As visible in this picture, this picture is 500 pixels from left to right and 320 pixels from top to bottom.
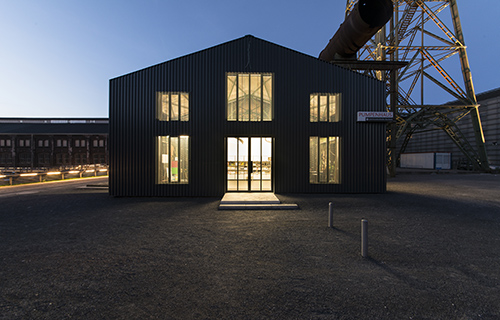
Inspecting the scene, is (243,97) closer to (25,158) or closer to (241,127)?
(241,127)

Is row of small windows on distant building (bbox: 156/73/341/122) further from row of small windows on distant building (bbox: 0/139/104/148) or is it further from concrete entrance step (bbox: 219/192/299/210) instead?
row of small windows on distant building (bbox: 0/139/104/148)

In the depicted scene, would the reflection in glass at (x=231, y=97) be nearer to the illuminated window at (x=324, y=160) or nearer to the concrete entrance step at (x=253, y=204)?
the illuminated window at (x=324, y=160)

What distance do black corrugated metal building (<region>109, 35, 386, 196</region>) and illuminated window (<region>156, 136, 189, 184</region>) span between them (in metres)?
0.06

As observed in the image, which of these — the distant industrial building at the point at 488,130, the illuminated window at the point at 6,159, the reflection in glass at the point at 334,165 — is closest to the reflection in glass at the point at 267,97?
the reflection in glass at the point at 334,165

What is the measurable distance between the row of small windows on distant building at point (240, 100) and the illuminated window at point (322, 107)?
485 millimetres

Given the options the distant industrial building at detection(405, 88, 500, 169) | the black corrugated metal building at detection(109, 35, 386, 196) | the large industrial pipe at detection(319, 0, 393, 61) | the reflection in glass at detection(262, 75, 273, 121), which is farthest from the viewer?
the distant industrial building at detection(405, 88, 500, 169)

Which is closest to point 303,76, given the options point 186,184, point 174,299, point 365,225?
point 186,184

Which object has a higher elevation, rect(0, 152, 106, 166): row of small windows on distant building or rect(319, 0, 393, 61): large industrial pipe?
rect(319, 0, 393, 61): large industrial pipe

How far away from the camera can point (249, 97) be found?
13.7m

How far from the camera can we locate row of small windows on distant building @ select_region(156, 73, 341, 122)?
1363cm

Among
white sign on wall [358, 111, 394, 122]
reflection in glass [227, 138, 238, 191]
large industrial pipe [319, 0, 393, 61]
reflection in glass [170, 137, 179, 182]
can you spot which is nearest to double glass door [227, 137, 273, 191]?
reflection in glass [227, 138, 238, 191]

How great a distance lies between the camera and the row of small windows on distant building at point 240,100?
44.7ft

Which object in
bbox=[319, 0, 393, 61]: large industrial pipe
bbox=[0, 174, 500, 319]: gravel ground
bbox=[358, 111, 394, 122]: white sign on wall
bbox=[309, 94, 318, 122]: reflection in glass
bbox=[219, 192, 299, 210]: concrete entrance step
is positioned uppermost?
bbox=[319, 0, 393, 61]: large industrial pipe

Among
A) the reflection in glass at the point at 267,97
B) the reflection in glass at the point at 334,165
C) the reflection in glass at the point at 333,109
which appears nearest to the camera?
the reflection in glass at the point at 267,97
